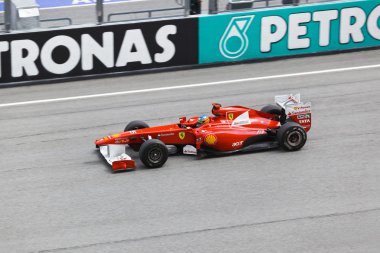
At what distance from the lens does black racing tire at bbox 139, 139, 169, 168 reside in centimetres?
1178

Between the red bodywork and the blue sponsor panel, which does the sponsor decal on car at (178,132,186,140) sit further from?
the blue sponsor panel

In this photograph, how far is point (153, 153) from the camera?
11.9 m

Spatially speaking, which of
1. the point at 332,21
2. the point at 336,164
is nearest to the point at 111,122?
the point at 336,164

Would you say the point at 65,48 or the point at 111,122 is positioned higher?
the point at 65,48

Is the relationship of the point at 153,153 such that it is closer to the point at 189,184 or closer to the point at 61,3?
the point at 189,184

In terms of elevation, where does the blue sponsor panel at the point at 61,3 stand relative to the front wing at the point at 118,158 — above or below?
above

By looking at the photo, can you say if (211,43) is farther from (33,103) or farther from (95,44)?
(33,103)

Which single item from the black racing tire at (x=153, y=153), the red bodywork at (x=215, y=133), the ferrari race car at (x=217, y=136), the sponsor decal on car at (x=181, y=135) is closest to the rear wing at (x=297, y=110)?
the ferrari race car at (x=217, y=136)

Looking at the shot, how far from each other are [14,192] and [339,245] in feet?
14.9

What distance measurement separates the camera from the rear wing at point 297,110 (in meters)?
12.6

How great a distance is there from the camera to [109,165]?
40.5 ft

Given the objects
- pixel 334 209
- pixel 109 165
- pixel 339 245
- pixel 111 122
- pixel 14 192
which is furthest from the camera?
pixel 111 122

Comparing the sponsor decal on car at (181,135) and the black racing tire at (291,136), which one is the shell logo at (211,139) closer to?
the sponsor decal on car at (181,135)

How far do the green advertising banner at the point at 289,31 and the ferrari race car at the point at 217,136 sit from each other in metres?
5.32
